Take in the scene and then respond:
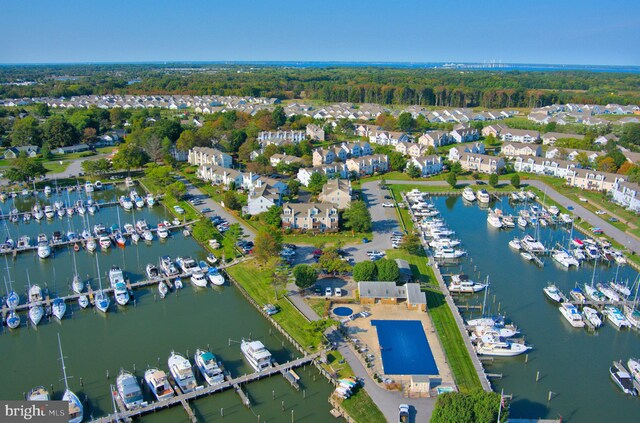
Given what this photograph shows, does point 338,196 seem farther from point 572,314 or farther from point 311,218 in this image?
point 572,314

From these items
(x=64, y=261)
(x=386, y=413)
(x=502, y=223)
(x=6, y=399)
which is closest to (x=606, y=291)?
(x=502, y=223)

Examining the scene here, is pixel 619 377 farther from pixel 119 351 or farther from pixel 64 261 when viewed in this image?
pixel 64 261

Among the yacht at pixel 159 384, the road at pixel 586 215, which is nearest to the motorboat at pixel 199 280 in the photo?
the yacht at pixel 159 384

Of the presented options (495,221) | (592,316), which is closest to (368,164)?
(495,221)

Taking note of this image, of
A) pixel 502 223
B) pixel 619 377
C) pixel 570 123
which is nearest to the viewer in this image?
pixel 619 377

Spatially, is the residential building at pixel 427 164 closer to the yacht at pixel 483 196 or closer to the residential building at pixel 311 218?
the yacht at pixel 483 196

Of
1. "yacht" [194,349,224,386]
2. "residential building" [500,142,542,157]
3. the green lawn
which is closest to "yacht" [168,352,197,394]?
"yacht" [194,349,224,386]

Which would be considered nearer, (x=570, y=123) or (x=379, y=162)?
(x=379, y=162)
